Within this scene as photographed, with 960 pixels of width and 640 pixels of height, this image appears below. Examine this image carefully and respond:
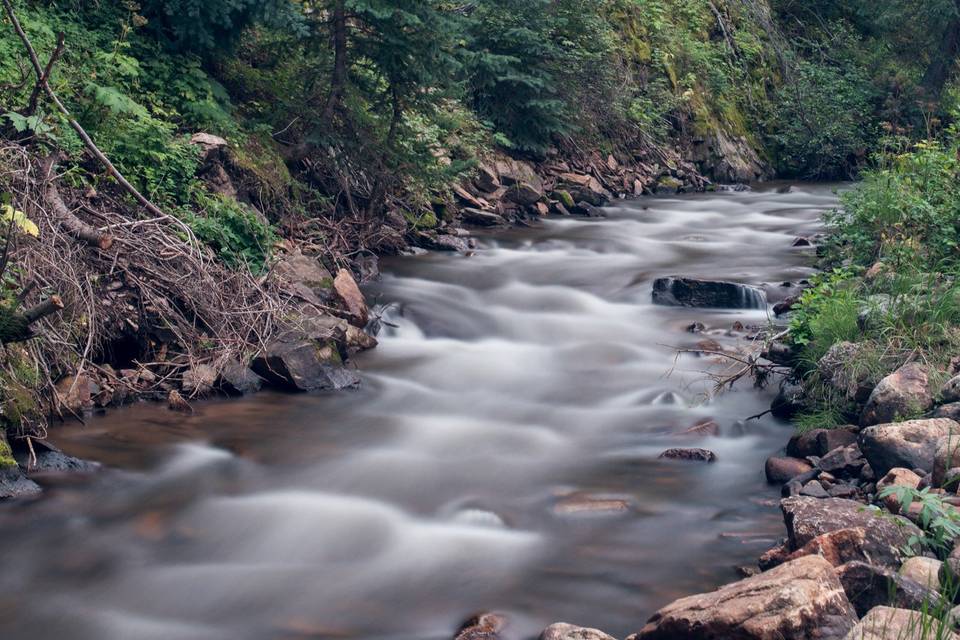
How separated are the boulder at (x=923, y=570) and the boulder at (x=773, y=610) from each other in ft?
1.19

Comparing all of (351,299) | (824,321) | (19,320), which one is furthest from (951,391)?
(19,320)

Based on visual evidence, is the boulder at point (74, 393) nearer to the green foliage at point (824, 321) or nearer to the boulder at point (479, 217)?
the green foliage at point (824, 321)

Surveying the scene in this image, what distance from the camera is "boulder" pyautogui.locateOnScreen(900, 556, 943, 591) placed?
3.59 m

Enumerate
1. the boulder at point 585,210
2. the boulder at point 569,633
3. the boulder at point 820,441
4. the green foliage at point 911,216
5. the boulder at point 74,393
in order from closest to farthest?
1. the boulder at point 569,633
2. the boulder at point 820,441
3. the boulder at point 74,393
4. the green foliage at point 911,216
5. the boulder at point 585,210

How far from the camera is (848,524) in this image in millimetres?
4172

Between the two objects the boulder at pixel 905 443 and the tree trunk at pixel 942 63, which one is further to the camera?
the tree trunk at pixel 942 63

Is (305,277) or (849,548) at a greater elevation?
(305,277)

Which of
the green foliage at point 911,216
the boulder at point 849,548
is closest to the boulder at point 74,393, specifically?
the boulder at point 849,548

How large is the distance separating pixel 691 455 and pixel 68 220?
4.56 meters

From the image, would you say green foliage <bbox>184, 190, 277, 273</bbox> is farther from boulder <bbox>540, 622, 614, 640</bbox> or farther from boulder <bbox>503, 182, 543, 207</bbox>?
boulder <bbox>503, 182, 543, 207</bbox>

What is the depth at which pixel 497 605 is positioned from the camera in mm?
4398

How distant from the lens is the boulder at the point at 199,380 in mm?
6594

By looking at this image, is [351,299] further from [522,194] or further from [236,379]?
[522,194]

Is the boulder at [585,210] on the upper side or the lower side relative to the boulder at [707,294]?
upper
